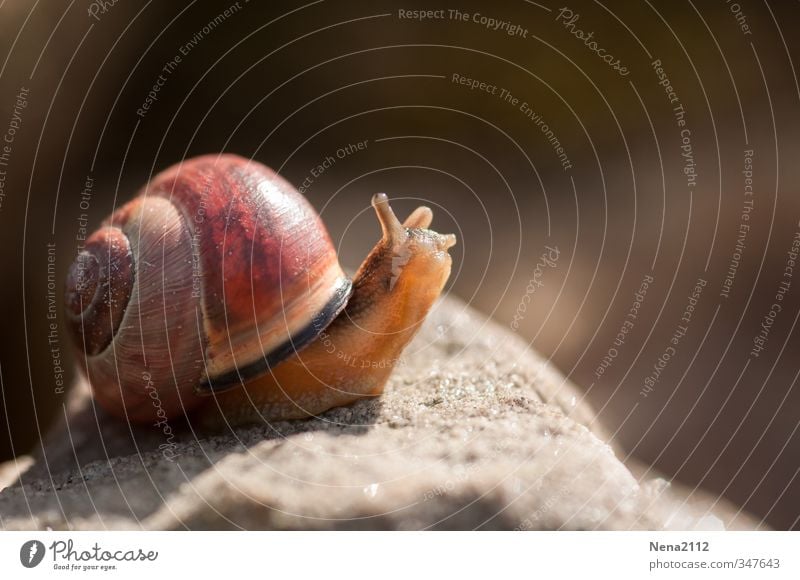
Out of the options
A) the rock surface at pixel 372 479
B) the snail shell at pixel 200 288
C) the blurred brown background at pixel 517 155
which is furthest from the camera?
the blurred brown background at pixel 517 155

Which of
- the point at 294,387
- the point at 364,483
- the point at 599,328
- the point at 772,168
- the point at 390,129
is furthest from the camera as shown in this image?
the point at 390,129

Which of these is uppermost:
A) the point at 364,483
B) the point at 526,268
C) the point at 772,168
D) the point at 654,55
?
the point at 654,55

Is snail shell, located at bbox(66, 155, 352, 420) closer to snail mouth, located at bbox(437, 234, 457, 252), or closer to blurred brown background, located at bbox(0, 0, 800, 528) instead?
snail mouth, located at bbox(437, 234, 457, 252)

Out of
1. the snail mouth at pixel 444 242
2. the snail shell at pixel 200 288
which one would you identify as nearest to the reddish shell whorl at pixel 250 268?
the snail shell at pixel 200 288

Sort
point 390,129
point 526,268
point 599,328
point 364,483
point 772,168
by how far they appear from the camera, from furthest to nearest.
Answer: point 390,129, point 526,268, point 599,328, point 772,168, point 364,483

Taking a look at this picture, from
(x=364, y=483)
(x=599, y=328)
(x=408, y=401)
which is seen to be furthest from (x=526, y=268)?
(x=364, y=483)

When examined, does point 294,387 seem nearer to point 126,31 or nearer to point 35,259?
point 35,259

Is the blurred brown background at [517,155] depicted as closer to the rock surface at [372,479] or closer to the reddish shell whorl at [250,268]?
the rock surface at [372,479]
